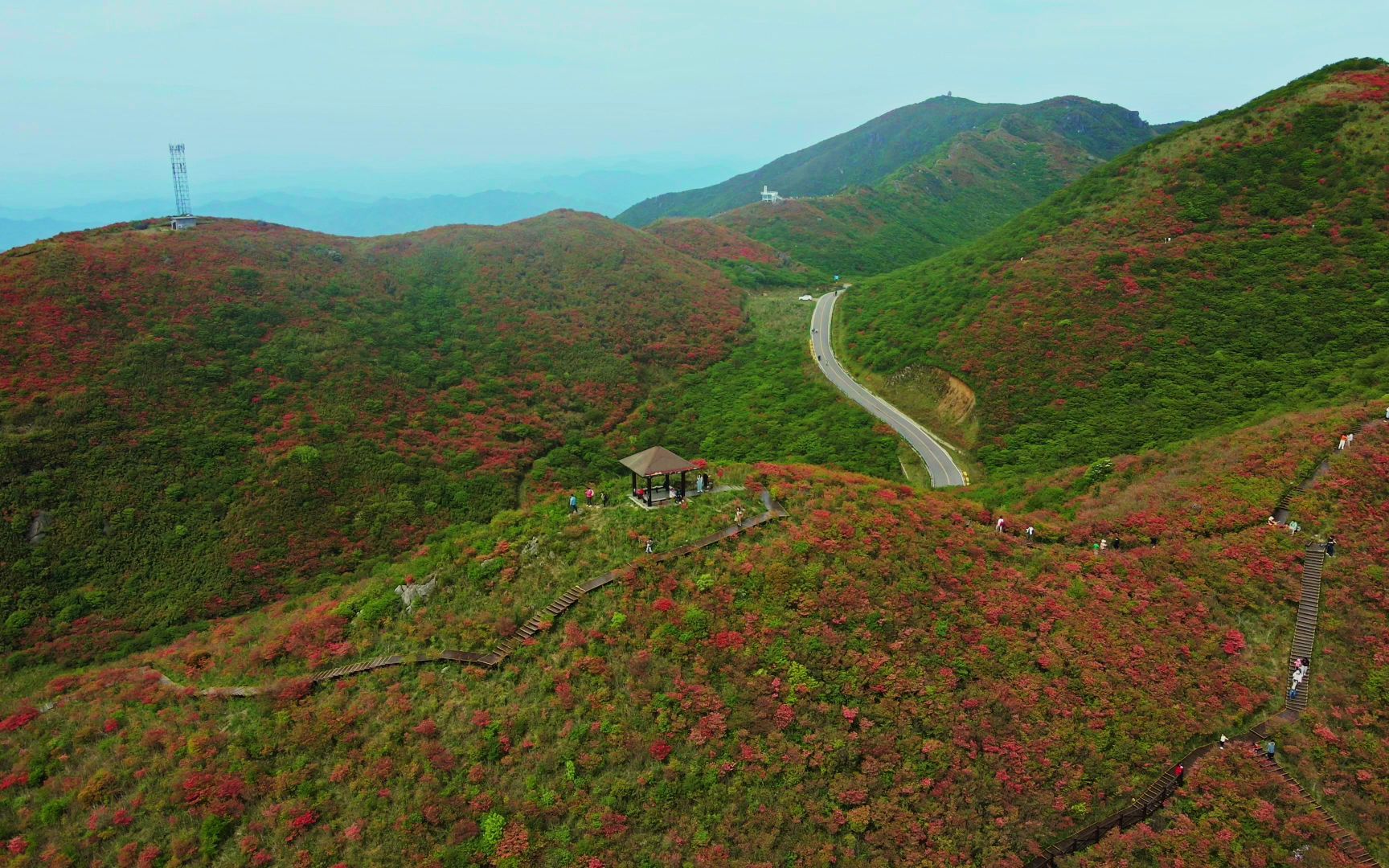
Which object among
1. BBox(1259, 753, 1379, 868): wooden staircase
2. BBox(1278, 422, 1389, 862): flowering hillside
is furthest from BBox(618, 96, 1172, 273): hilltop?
BBox(1259, 753, 1379, 868): wooden staircase

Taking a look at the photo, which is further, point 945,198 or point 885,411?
point 945,198

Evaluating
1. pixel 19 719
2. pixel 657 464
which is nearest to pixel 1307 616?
pixel 657 464

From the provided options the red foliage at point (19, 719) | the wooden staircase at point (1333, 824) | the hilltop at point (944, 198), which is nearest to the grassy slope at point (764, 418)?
the wooden staircase at point (1333, 824)

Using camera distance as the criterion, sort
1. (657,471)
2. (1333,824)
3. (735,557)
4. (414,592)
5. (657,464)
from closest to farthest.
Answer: (1333,824)
(735,557)
(414,592)
(657,471)
(657,464)

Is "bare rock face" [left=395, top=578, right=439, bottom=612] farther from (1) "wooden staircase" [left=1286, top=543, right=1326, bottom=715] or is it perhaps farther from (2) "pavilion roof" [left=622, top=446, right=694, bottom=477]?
(1) "wooden staircase" [left=1286, top=543, right=1326, bottom=715]

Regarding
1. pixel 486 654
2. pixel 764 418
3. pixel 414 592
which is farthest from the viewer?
pixel 764 418

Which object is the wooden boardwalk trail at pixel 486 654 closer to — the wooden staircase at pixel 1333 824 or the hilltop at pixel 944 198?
the wooden staircase at pixel 1333 824

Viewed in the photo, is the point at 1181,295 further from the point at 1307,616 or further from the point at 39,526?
the point at 39,526
